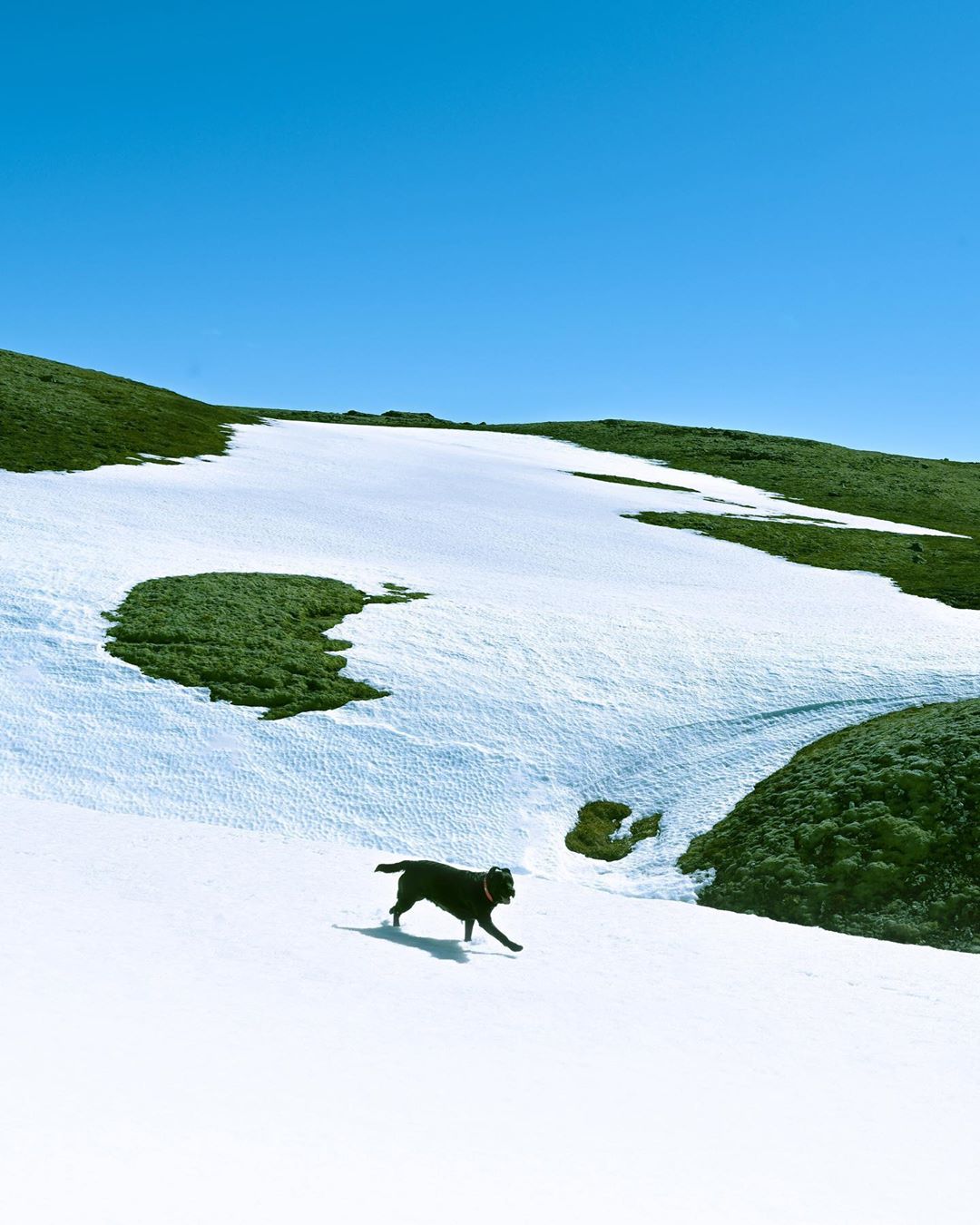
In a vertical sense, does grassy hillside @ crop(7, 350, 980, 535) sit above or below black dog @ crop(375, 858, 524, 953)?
above

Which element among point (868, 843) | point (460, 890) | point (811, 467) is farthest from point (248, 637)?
point (811, 467)

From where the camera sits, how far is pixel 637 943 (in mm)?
13969

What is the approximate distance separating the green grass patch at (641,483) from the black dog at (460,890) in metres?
64.4

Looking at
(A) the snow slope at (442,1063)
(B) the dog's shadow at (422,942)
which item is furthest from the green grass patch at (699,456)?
(B) the dog's shadow at (422,942)

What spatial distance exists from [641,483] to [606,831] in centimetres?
6163

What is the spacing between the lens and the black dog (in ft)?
39.9

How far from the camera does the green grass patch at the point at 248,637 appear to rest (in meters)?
23.8

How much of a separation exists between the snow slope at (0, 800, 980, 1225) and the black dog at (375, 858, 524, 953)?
434mm

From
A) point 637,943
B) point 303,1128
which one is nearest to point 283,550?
point 637,943

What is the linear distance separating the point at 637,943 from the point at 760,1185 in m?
7.08

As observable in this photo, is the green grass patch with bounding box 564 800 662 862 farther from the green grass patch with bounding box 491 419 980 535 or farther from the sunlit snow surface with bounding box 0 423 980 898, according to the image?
the green grass patch with bounding box 491 419 980 535

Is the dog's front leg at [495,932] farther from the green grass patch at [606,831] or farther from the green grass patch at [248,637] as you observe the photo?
the green grass patch at [248,637]

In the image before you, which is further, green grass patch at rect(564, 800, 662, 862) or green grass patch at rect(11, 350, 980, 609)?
green grass patch at rect(11, 350, 980, 609)

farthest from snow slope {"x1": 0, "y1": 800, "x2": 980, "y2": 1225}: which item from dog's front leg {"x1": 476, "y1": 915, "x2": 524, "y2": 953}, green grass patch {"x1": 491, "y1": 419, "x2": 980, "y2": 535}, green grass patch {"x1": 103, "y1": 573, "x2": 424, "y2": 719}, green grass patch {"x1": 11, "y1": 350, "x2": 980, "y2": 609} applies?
green grass patch {"x1": 491, "y1": 419, "x2": 980, "y2": 535}
